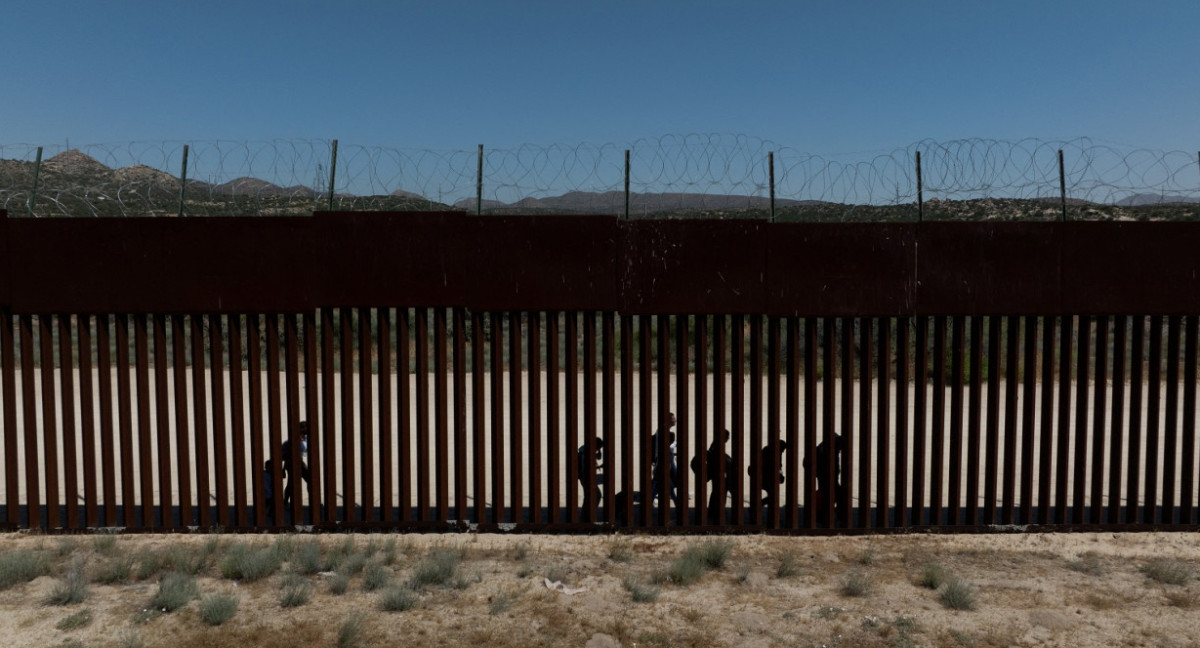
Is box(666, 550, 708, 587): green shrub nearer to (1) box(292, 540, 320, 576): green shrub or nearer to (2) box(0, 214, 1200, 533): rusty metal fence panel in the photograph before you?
(2) box(0, 214, 1200, 533): rusty metal fence panel

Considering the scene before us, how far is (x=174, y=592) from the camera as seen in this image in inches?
246

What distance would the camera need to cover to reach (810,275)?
7848mm

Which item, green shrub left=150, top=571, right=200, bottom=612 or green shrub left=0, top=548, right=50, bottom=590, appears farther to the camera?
green shrub left=0, top=548, right=50, bottom=590

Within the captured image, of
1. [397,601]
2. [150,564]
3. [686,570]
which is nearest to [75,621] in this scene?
[150,564]

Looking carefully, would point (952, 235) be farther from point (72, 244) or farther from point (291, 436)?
point (72, 244)

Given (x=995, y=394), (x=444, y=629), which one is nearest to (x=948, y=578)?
(x=995, y=394)

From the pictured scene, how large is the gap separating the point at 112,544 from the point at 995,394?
7.21 metres

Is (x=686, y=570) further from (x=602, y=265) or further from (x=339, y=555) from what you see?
(x=339, y=555)

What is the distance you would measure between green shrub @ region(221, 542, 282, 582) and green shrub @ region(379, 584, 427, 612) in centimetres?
114

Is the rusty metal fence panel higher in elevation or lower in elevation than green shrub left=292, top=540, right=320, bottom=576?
higher

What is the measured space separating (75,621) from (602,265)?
14.8 ft

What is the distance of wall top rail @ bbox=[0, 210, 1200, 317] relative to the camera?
7.78 meters

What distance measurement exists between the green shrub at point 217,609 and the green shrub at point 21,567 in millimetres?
1569

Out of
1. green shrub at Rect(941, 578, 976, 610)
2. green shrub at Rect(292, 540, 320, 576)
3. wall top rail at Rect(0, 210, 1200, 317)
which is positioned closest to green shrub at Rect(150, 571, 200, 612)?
green shrub at Rect(292, 540, 320, 576)
